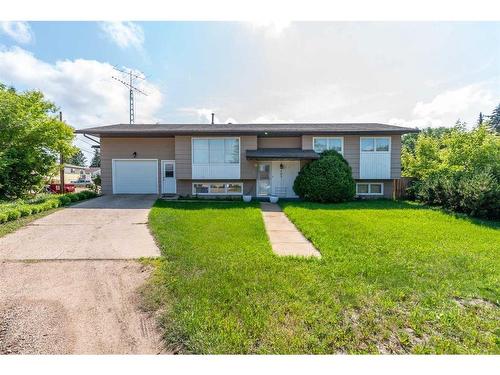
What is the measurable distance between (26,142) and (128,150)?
174 inches

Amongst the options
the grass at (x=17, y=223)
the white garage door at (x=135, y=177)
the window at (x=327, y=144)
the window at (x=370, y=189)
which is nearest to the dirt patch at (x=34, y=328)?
the grass at (x=17, y=223)

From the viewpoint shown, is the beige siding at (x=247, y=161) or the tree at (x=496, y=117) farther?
the tree at (x=496, y=117)

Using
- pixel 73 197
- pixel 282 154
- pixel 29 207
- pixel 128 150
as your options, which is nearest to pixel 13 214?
pixel 29 207

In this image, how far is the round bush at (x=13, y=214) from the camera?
24.3 ft

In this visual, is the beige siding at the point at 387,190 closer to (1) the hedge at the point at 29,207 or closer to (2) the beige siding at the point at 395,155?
(2) the beige siding at the point at 395,155

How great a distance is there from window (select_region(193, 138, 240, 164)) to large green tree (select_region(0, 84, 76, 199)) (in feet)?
23.5

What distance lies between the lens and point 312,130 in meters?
13.4

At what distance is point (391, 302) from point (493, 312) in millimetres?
1188

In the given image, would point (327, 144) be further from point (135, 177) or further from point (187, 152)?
point (135, 177)

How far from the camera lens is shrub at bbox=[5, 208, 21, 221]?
7.41 metres

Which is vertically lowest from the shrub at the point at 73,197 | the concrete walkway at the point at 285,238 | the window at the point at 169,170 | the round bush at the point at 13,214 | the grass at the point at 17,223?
the concrete walkway at the point at 285,238

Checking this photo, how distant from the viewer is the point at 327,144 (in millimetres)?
13766

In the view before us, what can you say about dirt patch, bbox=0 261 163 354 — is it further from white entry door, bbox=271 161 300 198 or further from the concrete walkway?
white entry door, bbox=271 161 300 198

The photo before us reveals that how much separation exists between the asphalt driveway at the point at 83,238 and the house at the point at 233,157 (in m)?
5.08
